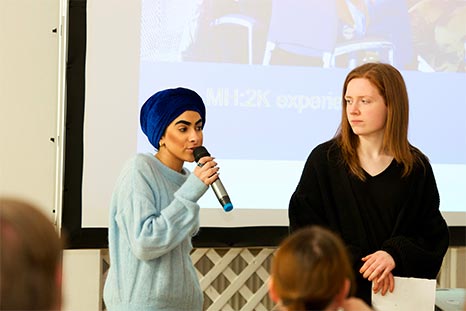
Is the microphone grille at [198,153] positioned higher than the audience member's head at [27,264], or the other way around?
the microphone grille at [198,153]

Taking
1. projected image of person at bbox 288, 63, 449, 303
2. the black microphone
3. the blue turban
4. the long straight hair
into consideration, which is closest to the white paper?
projected image of person at bbox 288, 63, 449, 303

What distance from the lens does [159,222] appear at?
214 centimetres

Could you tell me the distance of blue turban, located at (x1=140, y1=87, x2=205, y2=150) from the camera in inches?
89.6

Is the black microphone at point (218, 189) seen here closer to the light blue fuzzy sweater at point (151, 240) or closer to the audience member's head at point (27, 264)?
the light blue fuzzy sweater at point (151, 240)

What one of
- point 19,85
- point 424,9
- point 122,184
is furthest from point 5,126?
point 424,9

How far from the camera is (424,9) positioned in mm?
3723

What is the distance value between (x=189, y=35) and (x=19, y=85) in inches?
26.8

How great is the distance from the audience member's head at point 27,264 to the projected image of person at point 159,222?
35.1 inches

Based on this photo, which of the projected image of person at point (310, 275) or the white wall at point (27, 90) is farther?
the white wall at point (27, 90)

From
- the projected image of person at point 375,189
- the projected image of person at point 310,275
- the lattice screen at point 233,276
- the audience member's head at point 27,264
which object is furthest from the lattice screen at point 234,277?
Answer: the audience member's head at point 27,264

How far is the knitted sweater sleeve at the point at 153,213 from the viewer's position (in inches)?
83.7

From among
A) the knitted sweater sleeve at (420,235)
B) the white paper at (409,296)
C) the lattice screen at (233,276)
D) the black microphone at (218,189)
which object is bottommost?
the lattice screen at (233,276)

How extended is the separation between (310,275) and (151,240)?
738 millimetres

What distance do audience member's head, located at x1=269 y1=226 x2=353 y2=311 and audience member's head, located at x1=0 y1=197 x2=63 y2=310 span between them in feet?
1.28
